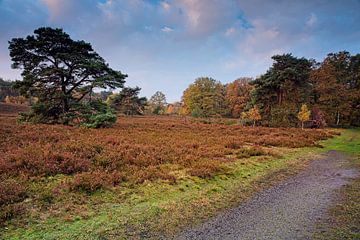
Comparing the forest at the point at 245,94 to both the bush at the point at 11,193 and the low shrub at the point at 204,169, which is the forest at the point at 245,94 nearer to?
the low shrub at the point at 204,169

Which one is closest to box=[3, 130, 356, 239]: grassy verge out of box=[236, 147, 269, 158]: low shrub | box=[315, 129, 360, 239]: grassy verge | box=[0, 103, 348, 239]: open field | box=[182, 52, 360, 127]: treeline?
box=[0, 103, 348, 239]: open field

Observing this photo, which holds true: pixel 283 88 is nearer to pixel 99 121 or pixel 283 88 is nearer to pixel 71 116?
pixel 99 121

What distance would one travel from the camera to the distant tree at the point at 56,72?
2361 centimetres

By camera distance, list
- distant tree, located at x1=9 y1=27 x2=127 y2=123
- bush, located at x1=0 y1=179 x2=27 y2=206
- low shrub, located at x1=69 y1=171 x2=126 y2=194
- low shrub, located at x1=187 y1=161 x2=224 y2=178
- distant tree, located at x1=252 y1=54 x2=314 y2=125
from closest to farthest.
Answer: bush, located at x1=0 y1=179 x2=27 y2=206 < low shrub, located at x1=69 y1=171 x2=126 y2=194 < low shrub, located at x1=187 y1=161 x2=224 y2=178 < distant tree, located at x1=9 y1=27 x2=127 y2=123 < distant tree, located at x1=252 y1=54 x2=314 y2=125

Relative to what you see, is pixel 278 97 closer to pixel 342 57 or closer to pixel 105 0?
pixel 342 57

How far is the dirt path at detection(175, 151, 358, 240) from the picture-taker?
16.0ft

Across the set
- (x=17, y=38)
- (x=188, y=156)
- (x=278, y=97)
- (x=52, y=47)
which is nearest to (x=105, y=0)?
(x=52, y=47)

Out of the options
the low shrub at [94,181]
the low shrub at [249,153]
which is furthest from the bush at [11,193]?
the low shrub at [249,153]

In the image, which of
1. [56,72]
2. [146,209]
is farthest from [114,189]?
[56,72]

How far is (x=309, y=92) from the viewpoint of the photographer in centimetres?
4441

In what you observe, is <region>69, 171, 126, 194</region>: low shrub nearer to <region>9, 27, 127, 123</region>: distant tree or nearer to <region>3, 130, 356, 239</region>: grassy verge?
<region>3, 130, 356, 239</region>: grassy verge

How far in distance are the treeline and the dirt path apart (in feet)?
110

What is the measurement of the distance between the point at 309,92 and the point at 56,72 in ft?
141

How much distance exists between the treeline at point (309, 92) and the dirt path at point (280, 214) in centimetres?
3343
